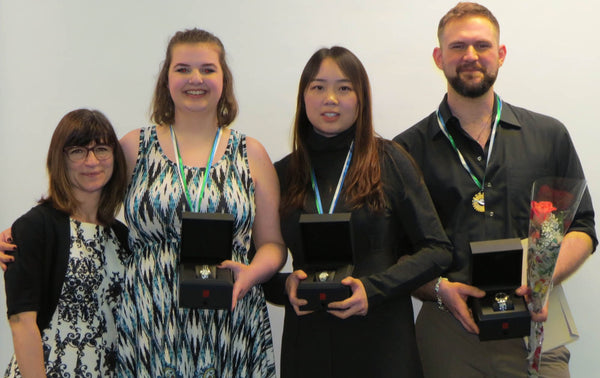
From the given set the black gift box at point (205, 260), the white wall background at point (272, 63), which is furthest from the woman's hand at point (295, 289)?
the white wall background at point (272, 63)

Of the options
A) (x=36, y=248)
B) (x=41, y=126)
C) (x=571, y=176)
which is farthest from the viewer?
(x=41, y=126)

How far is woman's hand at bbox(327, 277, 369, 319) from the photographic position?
224 cm

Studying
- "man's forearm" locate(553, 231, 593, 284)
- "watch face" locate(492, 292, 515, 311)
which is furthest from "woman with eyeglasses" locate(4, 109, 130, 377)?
"man's forearm" locate(553, 231, 593, 284)

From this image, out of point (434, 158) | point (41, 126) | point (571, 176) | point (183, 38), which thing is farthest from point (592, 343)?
point (41, 126)

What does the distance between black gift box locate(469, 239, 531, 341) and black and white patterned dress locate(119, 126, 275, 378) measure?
0.77 meters

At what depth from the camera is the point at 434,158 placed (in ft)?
8.72

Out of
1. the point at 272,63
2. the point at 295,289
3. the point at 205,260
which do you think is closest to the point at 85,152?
the point at 205,260

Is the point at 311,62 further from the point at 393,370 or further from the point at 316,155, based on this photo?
the point at 393,370

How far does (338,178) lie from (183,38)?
2.50ft

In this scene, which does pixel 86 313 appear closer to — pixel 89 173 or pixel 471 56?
pixel 89 173

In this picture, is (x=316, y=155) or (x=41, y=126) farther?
(x=41, y=126)

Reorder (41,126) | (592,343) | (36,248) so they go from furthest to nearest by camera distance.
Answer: (41,126) < (592,343) < (36,248)

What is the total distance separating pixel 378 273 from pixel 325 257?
20cm

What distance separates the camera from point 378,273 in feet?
7.75
